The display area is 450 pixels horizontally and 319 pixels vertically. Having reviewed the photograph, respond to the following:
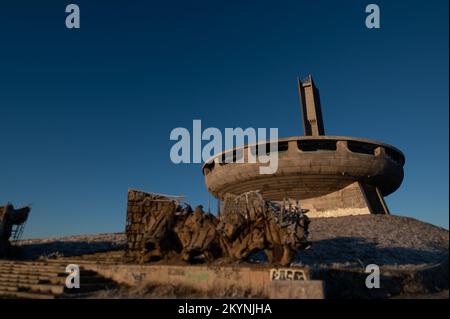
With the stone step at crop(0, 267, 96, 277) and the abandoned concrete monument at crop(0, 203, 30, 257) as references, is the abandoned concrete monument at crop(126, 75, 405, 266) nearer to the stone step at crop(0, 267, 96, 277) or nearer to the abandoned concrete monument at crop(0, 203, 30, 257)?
the stone step at crop(0, 267, 96, 277)

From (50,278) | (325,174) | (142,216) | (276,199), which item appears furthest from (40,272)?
(325,174)

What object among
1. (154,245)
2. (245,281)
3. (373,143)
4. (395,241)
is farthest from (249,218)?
(373,143)

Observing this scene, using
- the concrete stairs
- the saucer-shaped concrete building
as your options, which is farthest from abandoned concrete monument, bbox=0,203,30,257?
the saucer-shaped concrete building

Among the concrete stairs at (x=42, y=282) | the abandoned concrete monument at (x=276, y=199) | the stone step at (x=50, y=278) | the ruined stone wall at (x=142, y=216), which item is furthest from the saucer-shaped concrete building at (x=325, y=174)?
the concrete stairs at (x=42, y=282)

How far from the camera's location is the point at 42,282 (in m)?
11.0

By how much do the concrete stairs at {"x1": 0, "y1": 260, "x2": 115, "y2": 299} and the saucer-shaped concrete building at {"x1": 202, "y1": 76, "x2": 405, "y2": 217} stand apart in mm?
16335

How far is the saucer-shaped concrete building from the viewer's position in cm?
2470

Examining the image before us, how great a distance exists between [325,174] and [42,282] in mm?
19587

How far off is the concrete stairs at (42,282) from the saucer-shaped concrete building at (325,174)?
16335mm

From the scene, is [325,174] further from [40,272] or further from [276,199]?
[40,272]

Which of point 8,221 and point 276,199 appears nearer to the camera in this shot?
point 8,221

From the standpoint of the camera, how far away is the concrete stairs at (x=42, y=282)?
9897 mm

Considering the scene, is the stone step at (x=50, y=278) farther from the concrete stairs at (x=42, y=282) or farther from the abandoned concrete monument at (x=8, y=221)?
the abandoned concrete monument at (x=8, y=221)

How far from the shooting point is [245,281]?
31.5 ft
